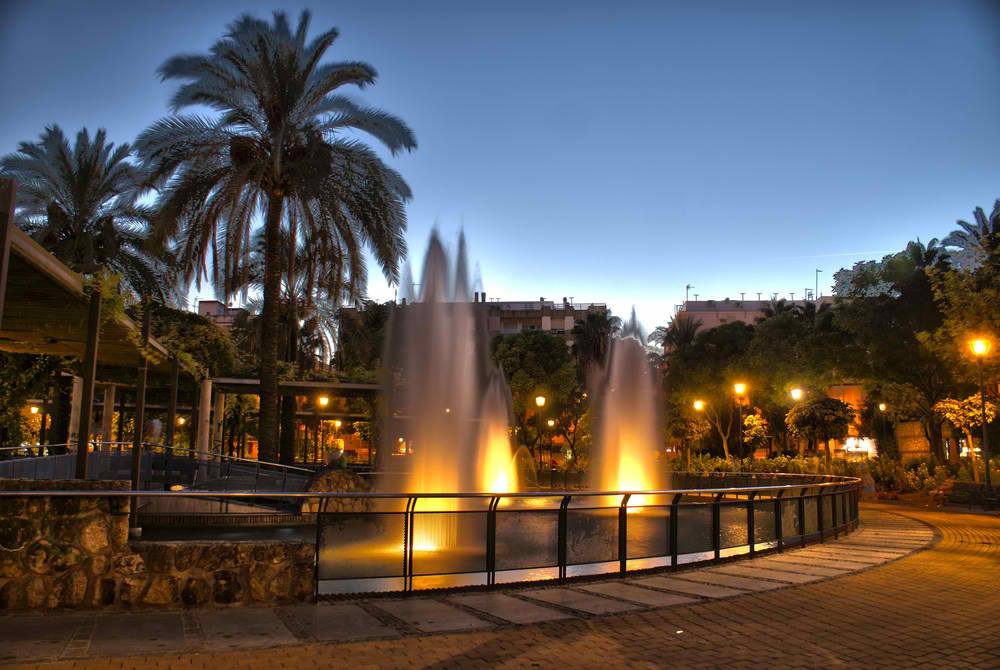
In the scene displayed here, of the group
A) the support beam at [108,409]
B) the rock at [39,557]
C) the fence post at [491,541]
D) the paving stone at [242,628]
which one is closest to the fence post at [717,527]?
the fence post at [491,541]

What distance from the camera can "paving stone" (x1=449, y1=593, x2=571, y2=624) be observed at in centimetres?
789

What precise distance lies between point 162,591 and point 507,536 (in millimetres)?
3881

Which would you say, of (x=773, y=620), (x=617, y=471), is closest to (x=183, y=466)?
(x=617, y=471)

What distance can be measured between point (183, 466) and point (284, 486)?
3.00 meters

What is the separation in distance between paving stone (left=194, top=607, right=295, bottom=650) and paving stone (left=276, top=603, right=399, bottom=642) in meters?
0.13

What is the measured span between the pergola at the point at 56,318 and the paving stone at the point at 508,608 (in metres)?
5.57

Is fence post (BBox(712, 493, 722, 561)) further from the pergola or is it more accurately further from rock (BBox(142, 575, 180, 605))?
the pergola

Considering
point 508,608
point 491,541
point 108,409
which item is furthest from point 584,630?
point 108,409

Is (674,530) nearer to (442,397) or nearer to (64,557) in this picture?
(64,557)

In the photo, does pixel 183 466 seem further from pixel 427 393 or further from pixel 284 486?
pixel 427 393

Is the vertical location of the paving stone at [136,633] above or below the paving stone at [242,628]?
above

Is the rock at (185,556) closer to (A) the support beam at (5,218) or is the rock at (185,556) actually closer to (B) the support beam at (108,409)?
(A) the support beam at (5,218)

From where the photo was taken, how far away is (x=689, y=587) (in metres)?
9.77

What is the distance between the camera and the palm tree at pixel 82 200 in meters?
26.1
